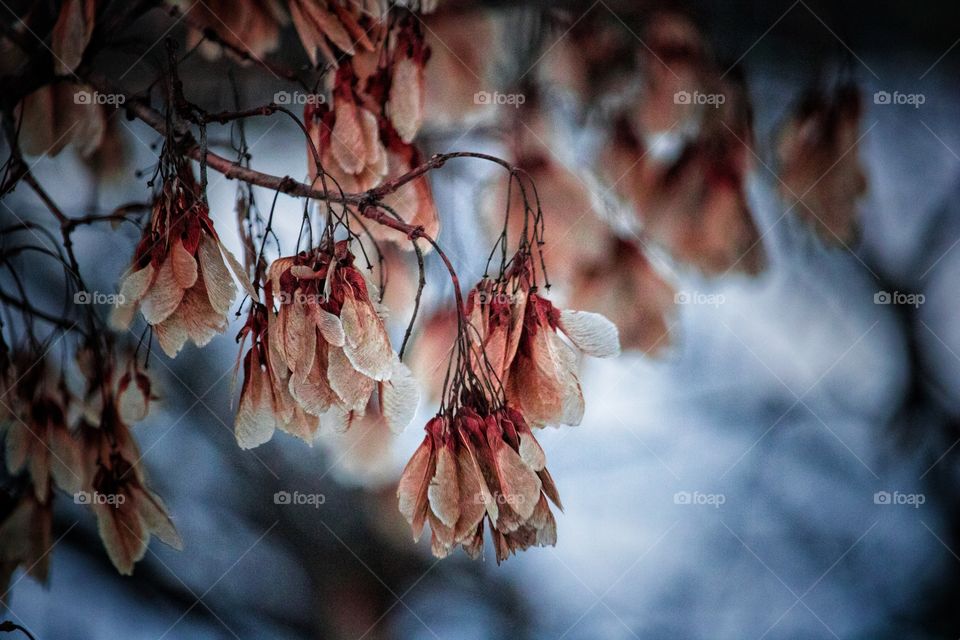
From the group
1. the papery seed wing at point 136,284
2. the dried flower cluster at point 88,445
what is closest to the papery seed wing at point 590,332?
the papery seed wing at point 136,284

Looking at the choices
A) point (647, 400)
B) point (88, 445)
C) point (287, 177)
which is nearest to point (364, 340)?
point (287, 177)

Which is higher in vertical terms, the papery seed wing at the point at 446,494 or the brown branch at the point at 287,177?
the brown branch at the point at 287,177

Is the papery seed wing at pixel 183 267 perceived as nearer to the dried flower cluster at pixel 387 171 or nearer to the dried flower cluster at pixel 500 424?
the dried flower cluster at pixel 387 171

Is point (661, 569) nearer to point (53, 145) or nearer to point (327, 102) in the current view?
point (327, 102)

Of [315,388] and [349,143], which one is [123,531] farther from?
[349,143]

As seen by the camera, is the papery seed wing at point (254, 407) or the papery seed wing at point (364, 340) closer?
the papery seed wing at point (364, 340)

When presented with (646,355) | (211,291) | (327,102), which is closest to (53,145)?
(327,102)

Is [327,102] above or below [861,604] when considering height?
above

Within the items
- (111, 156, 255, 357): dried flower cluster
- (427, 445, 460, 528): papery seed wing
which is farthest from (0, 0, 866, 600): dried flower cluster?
(427, 445, 460, 528): papery seed wing
